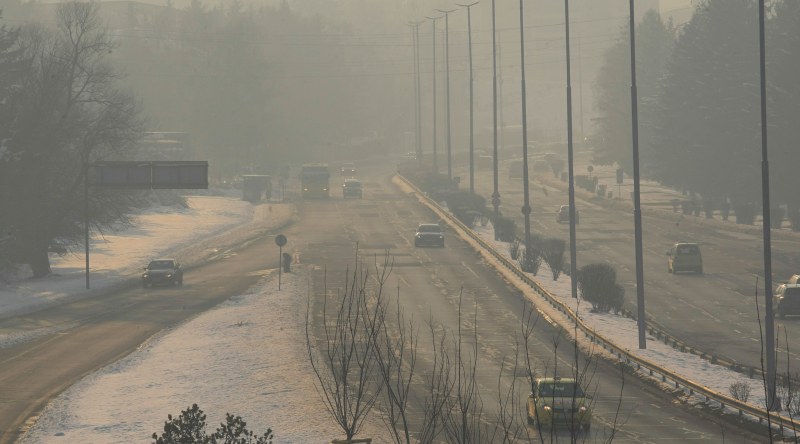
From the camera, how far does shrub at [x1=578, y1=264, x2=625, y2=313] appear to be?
57.9 metres

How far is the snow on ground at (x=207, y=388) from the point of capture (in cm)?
3544

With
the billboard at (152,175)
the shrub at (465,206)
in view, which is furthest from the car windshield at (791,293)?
the shrub at (465,206)

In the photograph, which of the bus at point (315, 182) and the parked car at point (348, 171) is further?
the parked car at point (348, 171)

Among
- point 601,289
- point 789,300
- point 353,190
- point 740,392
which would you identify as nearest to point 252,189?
point 353,190

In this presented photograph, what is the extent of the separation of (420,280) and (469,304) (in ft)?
32.5

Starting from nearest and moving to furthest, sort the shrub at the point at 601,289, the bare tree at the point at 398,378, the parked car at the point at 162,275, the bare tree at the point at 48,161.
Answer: the bare tree at the point at 398,378 → the shrub at the point at 601,289 → the parked car at the point at 162,275 → the bare tree at the point at 48,161

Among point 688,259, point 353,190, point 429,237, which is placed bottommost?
point 688,259

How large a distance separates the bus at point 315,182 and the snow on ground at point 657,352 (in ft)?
230

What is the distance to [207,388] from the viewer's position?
4188 centimetres

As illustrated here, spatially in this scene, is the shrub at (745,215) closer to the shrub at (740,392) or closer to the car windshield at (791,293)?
the car windshield at (791,293)

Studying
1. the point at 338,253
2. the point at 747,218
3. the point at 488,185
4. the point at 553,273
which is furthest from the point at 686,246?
the point at 488,185

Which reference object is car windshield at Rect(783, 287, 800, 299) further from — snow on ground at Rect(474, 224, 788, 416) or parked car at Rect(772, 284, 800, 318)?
snow on ground at Rect(474, 224, 788, 416)

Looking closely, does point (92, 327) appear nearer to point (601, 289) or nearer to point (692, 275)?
point (601, 289)

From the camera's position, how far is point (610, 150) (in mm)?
162500
